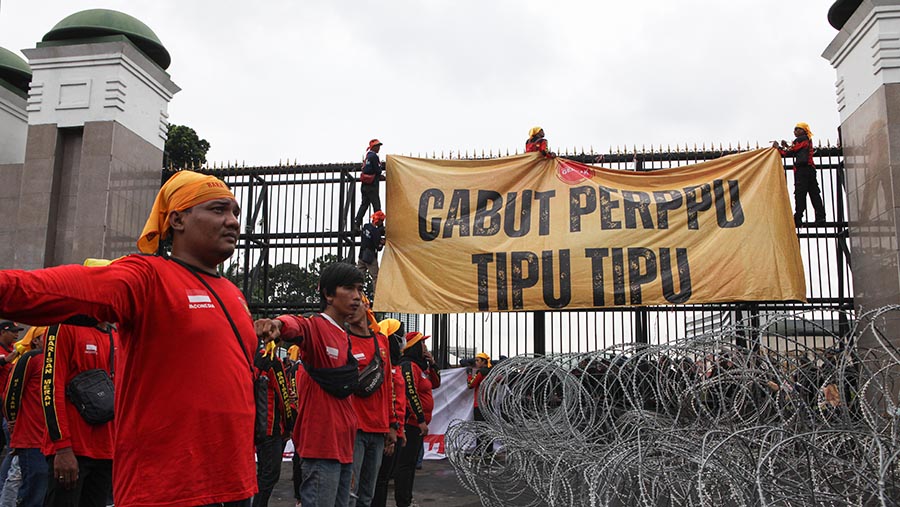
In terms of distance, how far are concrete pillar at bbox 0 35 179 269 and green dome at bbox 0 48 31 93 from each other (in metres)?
2.03

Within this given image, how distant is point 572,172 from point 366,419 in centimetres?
696

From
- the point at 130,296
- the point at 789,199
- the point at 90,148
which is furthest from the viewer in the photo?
the point at 90,148

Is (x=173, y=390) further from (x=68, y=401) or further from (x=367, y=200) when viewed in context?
(x=367, y=200)

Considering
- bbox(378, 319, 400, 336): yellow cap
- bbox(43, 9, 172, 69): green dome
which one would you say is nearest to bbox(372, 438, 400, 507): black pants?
bbox(378, 319, 400, 336): yellow cap

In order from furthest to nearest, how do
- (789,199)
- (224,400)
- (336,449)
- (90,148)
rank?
(90,148)
(789,199)
(336,449)
(224,400)

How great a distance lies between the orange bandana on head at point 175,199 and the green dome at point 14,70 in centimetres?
1266

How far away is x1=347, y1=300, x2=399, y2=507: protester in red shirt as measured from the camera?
5.34m

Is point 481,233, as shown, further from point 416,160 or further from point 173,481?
point 173,481

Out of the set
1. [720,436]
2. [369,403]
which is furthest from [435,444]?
[369,403]

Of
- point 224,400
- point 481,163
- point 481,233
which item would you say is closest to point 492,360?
point 481,233

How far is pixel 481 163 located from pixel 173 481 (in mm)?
9408

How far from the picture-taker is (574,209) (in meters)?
11.1

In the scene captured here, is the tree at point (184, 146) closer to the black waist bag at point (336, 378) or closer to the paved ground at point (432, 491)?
the paved ground at point (432, 491)

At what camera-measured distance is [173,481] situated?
2.63 meters
